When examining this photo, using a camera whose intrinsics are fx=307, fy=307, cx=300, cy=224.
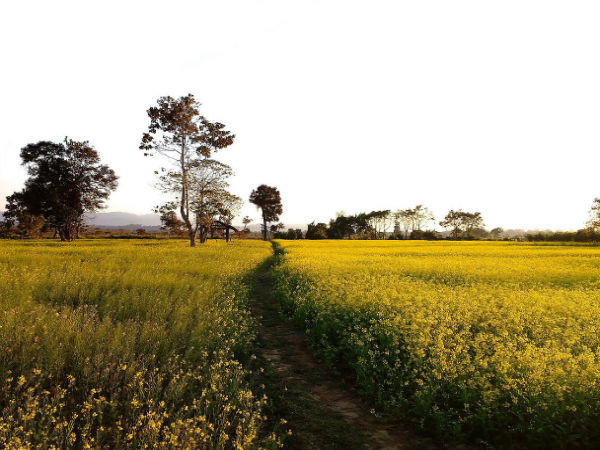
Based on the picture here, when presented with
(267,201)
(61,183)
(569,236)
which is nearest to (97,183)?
(61,183)

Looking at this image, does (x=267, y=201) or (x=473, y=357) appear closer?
(x=473, y=357)

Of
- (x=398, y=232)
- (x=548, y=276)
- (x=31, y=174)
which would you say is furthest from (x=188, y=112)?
(x=398, y=232)

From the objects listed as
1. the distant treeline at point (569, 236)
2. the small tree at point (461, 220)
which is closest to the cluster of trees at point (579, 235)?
the distant treeline at point (569, 236)

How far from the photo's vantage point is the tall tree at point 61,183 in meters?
45.0

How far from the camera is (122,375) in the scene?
4.79m

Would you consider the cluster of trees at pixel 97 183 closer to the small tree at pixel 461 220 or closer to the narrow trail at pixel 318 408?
the narrow trail at pixel 318 408

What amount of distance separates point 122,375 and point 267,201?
87296 mm

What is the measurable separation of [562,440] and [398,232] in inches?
3935

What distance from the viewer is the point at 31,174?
151 ft

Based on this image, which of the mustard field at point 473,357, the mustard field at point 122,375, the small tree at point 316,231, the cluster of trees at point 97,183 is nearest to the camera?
the mustard field at point 122,375

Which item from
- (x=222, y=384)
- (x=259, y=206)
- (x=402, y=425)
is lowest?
(x=402, y=425)

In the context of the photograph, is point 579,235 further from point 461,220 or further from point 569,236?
point 461,220

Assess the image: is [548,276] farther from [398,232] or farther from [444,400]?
[398,232]

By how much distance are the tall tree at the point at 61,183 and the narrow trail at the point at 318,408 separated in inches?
2015
